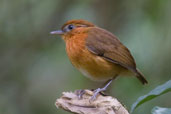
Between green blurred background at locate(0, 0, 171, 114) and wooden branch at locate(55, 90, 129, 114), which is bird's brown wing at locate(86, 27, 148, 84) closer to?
green blurred background at locate(0, 0, 171, 114)

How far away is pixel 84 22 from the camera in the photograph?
15.3ft

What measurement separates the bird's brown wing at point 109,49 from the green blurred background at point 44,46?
2.71 feet

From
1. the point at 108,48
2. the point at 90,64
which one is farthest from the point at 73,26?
Result: the point at 90,64

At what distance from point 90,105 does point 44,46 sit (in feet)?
10.1

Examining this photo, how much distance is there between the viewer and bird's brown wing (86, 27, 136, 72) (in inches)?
168

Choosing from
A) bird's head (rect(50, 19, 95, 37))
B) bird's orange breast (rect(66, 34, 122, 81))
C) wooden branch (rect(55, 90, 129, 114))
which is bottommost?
wooden branch (rect(55, 90, 129, 114))

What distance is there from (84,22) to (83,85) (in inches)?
56.0

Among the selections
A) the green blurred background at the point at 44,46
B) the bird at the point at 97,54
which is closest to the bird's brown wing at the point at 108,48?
the bird at the point at 97,54

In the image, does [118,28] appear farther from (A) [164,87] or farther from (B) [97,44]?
(A) [164,87]

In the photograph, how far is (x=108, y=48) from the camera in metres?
4.37

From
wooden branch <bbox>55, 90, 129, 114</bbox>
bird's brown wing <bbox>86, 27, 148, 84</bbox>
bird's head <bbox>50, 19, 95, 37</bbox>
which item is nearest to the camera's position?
wooden branch <bbox>55, 90, 129, 114</bbox>

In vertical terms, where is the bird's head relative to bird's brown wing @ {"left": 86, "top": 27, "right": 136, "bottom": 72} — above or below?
above

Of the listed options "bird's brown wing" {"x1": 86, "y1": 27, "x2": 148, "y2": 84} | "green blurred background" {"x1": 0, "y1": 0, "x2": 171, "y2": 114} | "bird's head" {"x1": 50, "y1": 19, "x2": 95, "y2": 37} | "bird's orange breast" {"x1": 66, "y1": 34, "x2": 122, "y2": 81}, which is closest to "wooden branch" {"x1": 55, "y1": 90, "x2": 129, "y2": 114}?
"bird's orange breast" {"x1": 66, "y1": 34, "x2": 122, "y2": 81}

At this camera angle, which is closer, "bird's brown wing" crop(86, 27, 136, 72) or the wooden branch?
the wooden branch
